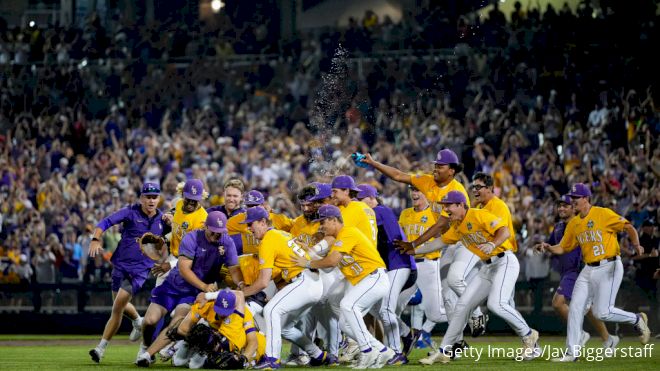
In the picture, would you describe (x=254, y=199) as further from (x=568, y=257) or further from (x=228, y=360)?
(x=568, y=257)

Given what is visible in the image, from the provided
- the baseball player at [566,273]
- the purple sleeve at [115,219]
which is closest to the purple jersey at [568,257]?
the baseball player at [566,273]

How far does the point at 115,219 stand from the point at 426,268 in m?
4.04

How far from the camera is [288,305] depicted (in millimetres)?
12852

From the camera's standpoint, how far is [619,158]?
2267 centimetres

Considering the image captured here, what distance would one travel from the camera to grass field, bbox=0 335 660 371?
43.9 feet

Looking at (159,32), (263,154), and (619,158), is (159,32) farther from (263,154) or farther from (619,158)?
(619,158)

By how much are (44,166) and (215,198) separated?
5.16 metres

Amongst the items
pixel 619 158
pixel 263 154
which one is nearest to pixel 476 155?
pixel 619 158

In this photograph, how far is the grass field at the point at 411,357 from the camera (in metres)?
13.4

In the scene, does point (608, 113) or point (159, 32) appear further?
point (159, 32)

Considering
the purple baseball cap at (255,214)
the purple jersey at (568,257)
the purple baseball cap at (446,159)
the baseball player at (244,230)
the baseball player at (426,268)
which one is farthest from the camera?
the purple jersey at (568,257)

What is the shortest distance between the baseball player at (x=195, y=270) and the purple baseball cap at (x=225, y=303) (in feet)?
1.37

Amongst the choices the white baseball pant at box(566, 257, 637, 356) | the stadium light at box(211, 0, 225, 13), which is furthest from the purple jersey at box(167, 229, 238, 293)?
the stadium light at box(211, 0, 225, 13)

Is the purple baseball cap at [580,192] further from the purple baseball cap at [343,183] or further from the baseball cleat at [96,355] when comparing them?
the baseball cleat at [96,355]
